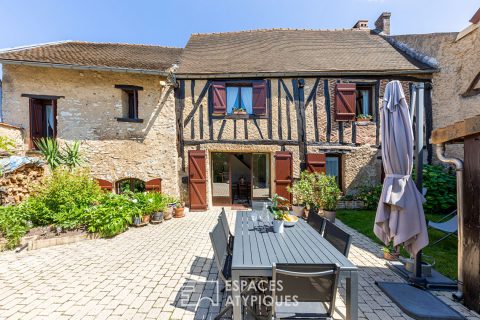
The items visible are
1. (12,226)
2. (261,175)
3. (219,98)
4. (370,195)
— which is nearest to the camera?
(12,226)

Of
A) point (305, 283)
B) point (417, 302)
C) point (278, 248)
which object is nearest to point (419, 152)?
point (417, 302)

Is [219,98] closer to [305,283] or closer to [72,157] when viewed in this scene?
[72,157]

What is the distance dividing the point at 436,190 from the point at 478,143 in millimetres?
5218

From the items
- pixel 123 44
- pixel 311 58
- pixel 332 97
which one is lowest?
pixel 332 97

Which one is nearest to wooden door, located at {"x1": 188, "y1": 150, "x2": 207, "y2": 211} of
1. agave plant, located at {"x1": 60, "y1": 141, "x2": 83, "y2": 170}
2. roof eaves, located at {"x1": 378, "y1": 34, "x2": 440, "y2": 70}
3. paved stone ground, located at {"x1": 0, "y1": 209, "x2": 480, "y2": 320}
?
paved stone ground, located at {"x1": 0, "y1": 209, "x2": 480, "y2": 320}

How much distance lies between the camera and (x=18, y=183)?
6023mm

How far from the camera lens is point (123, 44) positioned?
30.4ft

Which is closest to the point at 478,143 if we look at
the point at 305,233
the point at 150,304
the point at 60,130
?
the point at 305,233

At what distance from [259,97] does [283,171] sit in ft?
→ 8.85

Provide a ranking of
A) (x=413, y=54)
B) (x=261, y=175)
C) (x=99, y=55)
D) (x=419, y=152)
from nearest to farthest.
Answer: (x=419, y=152)
(x=99, y=55)
(x=413, y=54)
(x=261, y=175)

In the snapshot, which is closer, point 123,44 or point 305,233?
point 305,233

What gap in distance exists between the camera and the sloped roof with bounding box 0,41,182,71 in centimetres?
669

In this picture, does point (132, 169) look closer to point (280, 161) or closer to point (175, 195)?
point (175, 195)

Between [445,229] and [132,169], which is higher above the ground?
[132,169]
